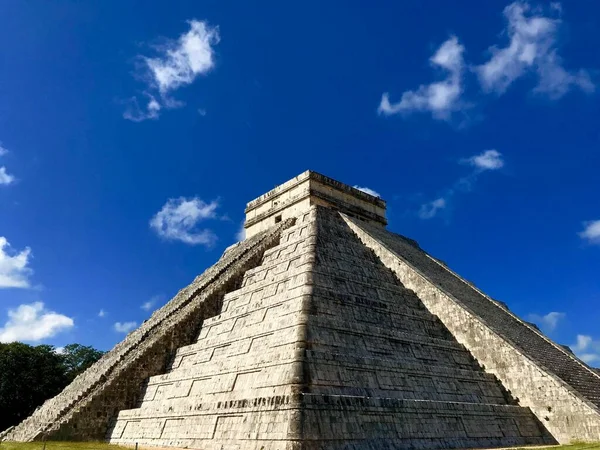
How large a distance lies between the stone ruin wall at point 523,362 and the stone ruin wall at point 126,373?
590 cm

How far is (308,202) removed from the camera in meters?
21.0

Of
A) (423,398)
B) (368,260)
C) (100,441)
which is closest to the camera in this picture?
(423,398)

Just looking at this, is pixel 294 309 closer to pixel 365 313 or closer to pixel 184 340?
pixel 365 313

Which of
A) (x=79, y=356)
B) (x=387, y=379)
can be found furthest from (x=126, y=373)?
(x=79, y=356)

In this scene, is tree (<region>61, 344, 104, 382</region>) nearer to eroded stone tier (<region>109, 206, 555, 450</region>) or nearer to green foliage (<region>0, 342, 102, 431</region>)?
green foliage (<region>0, 342, 102, 431</region>)

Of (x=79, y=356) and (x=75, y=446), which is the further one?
(x=79, y=356)

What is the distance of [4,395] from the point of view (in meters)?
26.5

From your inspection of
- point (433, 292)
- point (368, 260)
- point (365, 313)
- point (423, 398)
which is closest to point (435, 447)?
point (423, 398)

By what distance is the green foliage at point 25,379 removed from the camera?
26.7m

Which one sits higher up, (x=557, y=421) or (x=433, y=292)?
(x=433, y=292)

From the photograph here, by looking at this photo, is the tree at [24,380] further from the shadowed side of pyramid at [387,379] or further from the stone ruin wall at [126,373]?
the shadowed side of pyramid at [387,379]

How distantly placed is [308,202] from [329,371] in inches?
462

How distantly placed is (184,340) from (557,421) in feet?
33.3

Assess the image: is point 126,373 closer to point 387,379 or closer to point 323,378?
point 323,378
